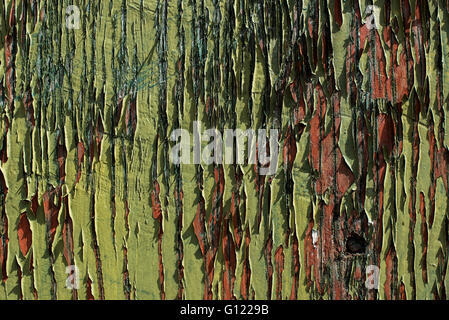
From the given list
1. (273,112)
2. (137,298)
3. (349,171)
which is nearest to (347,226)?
(349,171)

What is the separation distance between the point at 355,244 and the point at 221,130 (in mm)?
274

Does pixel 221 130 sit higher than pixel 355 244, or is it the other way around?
pixel 221 130

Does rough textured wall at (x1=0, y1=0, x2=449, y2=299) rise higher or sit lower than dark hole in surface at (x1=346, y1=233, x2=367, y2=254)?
higher

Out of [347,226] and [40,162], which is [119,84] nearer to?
[40,162]

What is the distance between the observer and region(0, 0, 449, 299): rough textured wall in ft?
2.34

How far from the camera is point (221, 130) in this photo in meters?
0.71

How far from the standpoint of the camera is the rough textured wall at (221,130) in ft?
2.34

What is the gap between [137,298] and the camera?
0.72m

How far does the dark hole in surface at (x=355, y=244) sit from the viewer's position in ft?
2.35

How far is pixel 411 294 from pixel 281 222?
233 millimetres

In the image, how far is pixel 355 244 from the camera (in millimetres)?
719

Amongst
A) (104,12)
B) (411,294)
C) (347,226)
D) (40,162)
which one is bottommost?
(411,294)

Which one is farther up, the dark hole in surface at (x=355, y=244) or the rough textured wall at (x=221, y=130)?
the rough textured wall at (x=221, y=130)

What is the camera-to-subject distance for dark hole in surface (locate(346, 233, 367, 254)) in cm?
72
